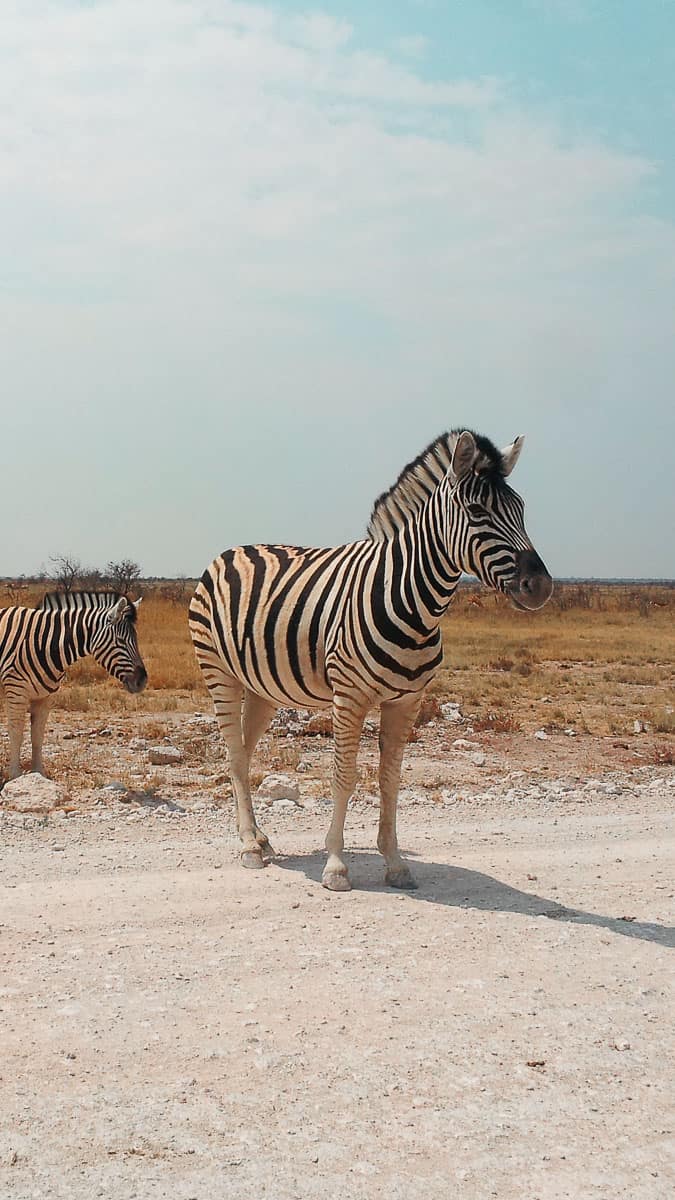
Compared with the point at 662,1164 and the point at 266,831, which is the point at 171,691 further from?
the point at 662,1164

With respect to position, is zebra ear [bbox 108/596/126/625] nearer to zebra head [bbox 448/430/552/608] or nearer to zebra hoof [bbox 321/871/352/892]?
zebra hoof [bbox 321/871/352/892]

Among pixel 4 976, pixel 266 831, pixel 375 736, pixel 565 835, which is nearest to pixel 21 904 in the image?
pixel 4 976

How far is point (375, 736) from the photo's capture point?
1500cm

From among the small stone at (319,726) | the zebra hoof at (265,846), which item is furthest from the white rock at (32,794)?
the small stone at (319,726)

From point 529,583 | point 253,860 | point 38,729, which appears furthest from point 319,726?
point 529,583

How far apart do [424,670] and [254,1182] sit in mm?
3768

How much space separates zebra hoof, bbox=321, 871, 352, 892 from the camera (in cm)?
702

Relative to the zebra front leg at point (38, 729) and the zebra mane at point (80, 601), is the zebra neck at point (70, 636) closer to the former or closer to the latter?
the zebra mane at point (80, 601)

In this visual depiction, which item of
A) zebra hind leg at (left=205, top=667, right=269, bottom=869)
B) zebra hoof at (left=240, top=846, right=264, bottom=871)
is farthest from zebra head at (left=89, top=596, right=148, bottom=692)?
zebra hoof at (left=240, top=846, right=264, bottom=871)

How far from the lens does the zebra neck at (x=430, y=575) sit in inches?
271

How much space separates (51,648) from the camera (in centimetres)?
1173

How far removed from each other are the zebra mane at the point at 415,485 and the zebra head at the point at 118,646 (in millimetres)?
5236

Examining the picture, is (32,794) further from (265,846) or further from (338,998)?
(338,998)

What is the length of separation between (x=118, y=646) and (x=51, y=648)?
2.48ft
